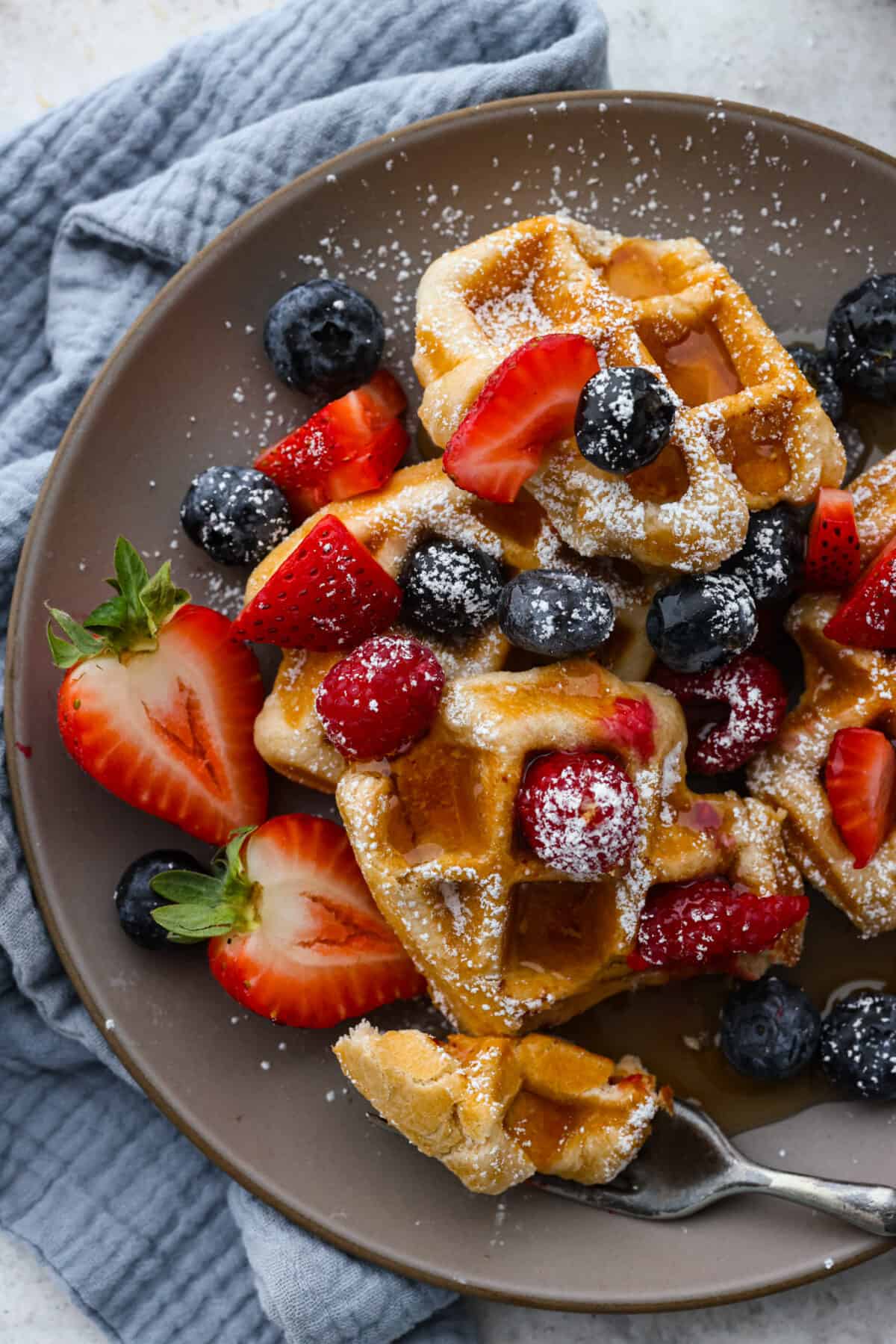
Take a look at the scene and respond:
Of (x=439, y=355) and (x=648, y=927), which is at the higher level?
(x=439, y=355)

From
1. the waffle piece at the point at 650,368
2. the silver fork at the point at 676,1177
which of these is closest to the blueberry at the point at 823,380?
the waffle piece at the point at 650,368

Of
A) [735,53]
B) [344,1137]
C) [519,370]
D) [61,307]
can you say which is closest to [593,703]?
[519,370]

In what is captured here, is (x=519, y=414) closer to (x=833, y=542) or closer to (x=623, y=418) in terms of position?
(x=623, y=418)

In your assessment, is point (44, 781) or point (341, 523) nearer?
point (341, 523)

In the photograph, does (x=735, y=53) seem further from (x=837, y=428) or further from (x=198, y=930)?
(x=198, y=930)

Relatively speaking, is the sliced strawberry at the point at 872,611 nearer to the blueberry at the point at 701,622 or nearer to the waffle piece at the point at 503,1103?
the blueberry at the point at 701,622
